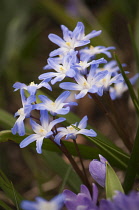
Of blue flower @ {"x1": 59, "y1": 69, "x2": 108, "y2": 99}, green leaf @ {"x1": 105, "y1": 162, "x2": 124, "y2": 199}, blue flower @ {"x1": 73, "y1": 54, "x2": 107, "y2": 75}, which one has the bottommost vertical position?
green leaf @ {"x1": 105, "y1": 162, "x2": 124, "y2": 199}

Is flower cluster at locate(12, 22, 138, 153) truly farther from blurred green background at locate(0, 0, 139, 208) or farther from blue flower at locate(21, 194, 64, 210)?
blurred green background at locate(0, 0, 139, 208)

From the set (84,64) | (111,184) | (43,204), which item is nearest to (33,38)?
(84,64)

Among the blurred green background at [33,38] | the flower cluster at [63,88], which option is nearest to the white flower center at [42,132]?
the flower cluster at [63,88]

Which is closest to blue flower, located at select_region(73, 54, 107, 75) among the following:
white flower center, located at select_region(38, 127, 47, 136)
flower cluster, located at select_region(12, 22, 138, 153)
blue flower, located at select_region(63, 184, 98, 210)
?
flower cluster, located at select_region(12, 22, 138, 153)

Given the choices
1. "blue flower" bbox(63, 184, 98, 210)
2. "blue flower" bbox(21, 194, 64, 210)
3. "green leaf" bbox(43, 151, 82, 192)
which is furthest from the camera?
"green leaf" bbox(43, 151, 82, 192)

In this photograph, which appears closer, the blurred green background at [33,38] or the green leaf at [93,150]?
the green leaf at [93,150]

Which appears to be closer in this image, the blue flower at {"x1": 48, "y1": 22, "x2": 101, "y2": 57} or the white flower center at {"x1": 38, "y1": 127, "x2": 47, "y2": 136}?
the white flower center at {"x1": 38, "y1": 127, "x2": 47, "y2": 136}

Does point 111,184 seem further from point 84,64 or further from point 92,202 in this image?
point 84,64

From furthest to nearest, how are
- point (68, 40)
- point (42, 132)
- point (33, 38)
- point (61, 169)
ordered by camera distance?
point (33, 38)
point (61, 169)
point (68, 40)
point (42, 132)

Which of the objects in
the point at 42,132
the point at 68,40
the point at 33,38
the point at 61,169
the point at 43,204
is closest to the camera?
the point at 43,204

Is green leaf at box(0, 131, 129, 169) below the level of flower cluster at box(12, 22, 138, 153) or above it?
below

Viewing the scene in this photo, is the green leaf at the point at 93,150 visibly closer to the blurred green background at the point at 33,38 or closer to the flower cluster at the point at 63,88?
the flower cluster at the point at 63,88

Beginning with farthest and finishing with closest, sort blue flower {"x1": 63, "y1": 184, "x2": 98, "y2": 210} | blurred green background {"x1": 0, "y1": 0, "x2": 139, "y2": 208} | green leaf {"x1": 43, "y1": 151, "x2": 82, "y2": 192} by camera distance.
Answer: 1. blurred green background {"x1": 0, "y1": 0, "x2": 139, "y2": 208}
2. green leaf {"x1": 43, "y1": 151, "x2": 82, "y2": 192}
3. blue flower {"x1": 63, "y1": 184, "x2": 98, "y2": 210}
